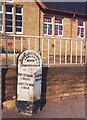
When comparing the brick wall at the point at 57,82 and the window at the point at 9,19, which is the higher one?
the window at the point at 9,19

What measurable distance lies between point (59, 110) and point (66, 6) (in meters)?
15.0

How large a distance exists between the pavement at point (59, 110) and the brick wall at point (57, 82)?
0.73 feet

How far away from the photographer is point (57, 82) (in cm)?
739

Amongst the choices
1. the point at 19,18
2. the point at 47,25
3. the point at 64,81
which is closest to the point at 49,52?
the point at 64,81

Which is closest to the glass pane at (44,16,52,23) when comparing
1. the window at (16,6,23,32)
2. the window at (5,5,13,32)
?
the window at (16,6,23,32)

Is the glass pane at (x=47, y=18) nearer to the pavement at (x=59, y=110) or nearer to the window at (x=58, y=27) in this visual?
the window at (x=58, y=27)

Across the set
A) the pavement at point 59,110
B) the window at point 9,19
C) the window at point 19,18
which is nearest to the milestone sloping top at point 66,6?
the window at point 19,18

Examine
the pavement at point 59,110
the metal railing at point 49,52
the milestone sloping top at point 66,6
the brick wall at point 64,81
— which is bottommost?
the pavement at point 59,110

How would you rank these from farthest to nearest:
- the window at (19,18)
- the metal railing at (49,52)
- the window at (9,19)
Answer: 1. the window at (19,18)
2. the window at (9,19)
3. the metal railing at (49,52)

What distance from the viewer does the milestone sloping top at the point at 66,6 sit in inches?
732

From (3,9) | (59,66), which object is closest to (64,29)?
(3,9)

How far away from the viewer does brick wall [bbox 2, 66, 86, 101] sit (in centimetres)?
651

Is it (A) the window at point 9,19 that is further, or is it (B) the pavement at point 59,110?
(A) the window at point 9,19

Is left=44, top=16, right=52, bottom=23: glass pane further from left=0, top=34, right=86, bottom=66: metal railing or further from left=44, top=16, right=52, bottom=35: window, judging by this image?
left=0, top=34, right=86, bottom=66: metal railing
